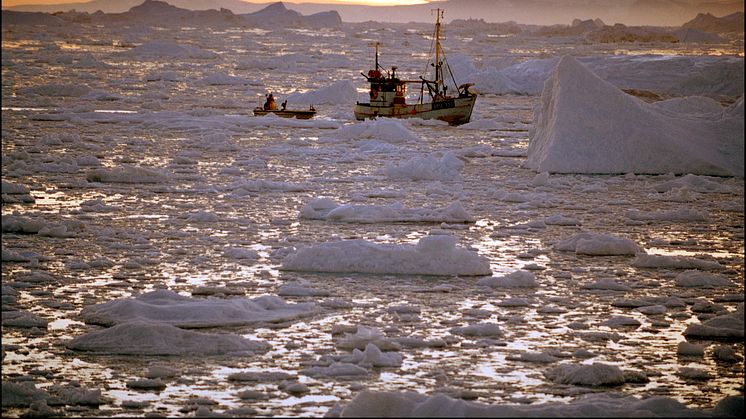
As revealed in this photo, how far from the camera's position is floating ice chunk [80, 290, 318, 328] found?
7148 millimetres

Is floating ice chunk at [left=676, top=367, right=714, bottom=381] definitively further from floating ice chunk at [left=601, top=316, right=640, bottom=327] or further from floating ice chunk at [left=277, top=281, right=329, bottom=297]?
floating ice chunk at [left=277, top=281, right=329, bottom=297]

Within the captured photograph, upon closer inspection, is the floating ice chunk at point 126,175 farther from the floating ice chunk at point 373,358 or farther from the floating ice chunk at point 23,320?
the floating ice chunk at point 373,358

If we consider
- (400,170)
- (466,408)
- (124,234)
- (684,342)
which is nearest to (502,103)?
(400,170)

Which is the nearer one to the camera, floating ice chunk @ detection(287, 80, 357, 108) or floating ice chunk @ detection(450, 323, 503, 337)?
floating ice chunk @ detection(450, 323, 503, 337)

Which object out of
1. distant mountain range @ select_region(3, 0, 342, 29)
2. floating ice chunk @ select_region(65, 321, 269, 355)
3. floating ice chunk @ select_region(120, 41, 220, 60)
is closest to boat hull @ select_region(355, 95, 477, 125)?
floating ice chunk @ select_region(65, 321, 269, 355)

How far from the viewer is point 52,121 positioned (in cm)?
2148

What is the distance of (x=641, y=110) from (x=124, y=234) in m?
8.42

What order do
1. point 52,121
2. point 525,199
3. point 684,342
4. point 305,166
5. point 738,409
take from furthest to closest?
point 52,121
point 305,166
point 525,199
point 684,342
point 738,409

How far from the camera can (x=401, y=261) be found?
894 centimetres

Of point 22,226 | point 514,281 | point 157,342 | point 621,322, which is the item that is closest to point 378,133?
point 22,226

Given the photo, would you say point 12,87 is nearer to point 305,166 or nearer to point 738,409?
point 305,166

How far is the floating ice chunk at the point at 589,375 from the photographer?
6.10 m

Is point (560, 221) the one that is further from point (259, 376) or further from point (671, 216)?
point (259, 376)

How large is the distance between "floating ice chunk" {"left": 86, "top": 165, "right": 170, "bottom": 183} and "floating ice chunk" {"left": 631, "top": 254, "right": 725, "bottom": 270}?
7000 mm
